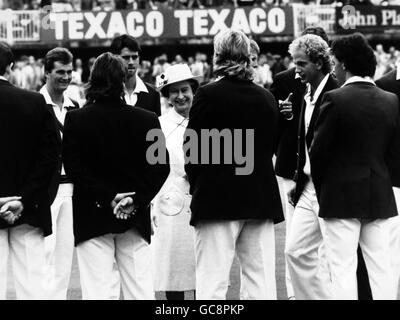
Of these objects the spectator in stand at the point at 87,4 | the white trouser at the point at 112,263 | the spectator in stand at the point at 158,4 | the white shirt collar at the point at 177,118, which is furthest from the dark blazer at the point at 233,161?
the spectator in stand at the point at 87,4

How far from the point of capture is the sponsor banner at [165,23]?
40.2m

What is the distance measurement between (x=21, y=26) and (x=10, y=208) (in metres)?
33.9

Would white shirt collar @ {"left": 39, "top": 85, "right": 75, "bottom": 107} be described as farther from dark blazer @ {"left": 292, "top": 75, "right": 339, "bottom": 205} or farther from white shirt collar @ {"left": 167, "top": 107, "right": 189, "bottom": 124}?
dark blazer @ {"left": 292, "top": 75, "right": 339, "bottom": 205}

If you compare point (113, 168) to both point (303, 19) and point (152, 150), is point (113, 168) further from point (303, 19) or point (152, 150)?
point (303, 19)

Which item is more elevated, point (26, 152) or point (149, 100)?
point (149, 100)

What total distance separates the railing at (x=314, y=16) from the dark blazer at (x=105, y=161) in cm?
3316

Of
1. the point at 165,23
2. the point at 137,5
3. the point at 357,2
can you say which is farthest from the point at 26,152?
the point at 357,2

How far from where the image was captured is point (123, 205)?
6.71 m

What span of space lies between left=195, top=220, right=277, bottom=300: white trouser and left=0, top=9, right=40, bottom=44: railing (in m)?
33.5

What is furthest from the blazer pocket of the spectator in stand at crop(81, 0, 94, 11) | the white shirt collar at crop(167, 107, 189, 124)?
the spectator in stand at crop(81, 0, 94, 11)

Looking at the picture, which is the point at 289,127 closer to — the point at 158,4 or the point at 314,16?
the point at 314,16

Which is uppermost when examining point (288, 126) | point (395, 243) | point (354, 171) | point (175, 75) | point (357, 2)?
point (357, 2)

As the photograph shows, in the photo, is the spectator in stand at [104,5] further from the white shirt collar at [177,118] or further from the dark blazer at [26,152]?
the dark blazer at [26,152]
